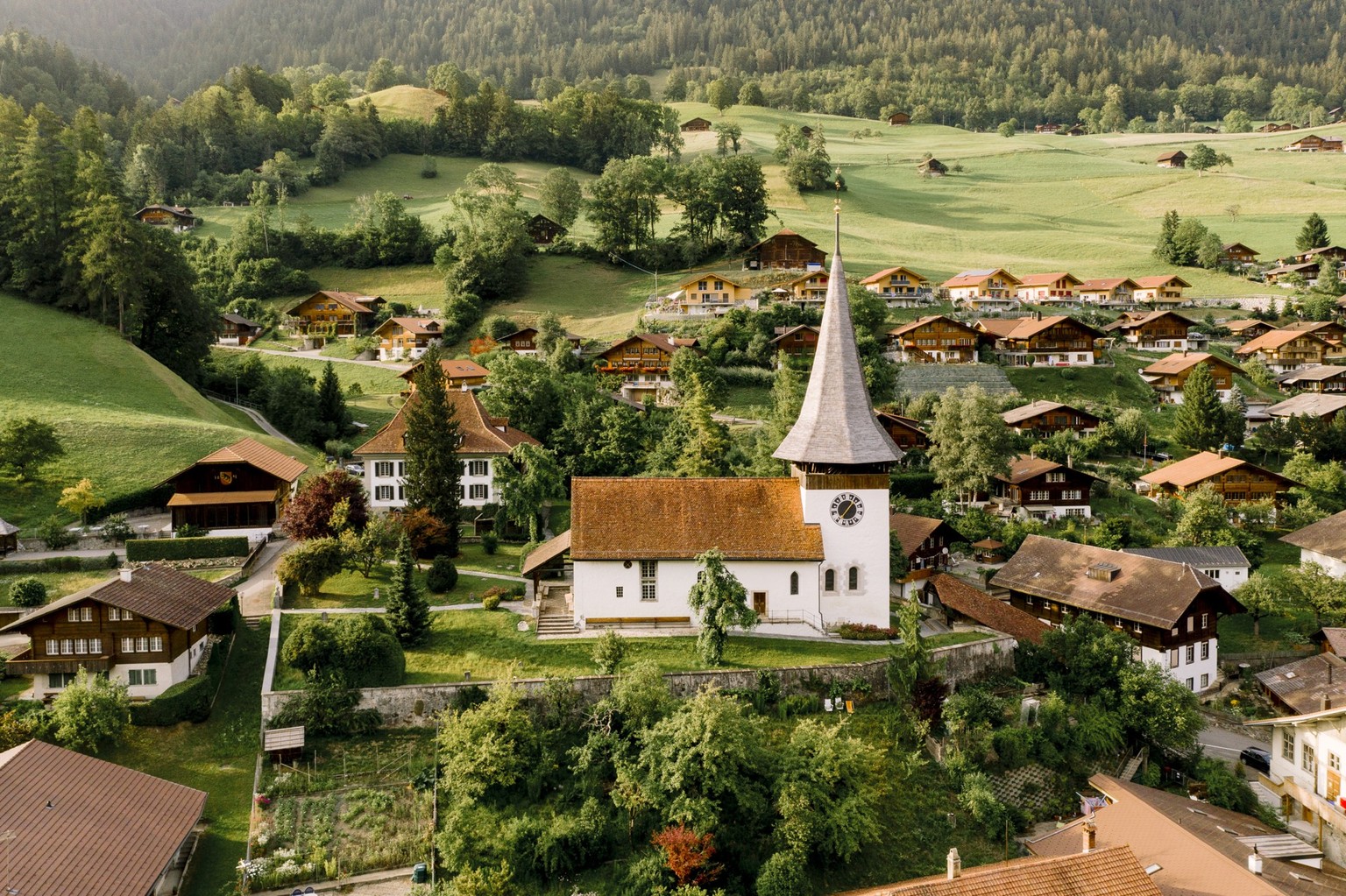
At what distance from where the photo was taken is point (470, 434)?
57.7 metres

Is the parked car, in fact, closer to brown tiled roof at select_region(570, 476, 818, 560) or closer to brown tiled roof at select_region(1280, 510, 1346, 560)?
brown tiled roof at select_region(570, 476, 818, 560)

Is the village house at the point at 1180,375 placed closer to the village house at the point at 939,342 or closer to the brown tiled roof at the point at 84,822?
the village house at the point at 939,342

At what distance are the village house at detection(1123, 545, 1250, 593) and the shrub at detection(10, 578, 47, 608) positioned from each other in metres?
48.3

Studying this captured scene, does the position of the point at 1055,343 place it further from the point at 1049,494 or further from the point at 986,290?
the point at 1049,494

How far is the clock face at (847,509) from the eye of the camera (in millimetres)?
40250

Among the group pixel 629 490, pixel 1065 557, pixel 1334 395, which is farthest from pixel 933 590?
pixel 1334 395

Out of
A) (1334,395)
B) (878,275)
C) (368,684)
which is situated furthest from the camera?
(878,275)

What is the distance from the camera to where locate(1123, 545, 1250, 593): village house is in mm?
51750

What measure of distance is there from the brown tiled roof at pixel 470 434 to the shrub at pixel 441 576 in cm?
1135

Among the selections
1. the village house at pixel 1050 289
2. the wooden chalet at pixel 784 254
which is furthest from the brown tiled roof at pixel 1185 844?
the village house at pixel 1050 289

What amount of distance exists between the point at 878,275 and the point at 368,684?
75.5 meters

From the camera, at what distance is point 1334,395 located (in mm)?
78188

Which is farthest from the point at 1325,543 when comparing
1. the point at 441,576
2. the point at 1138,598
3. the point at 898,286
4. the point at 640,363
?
the point at 898,286

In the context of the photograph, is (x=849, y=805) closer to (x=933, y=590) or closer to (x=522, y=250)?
(x=933, y=590)
